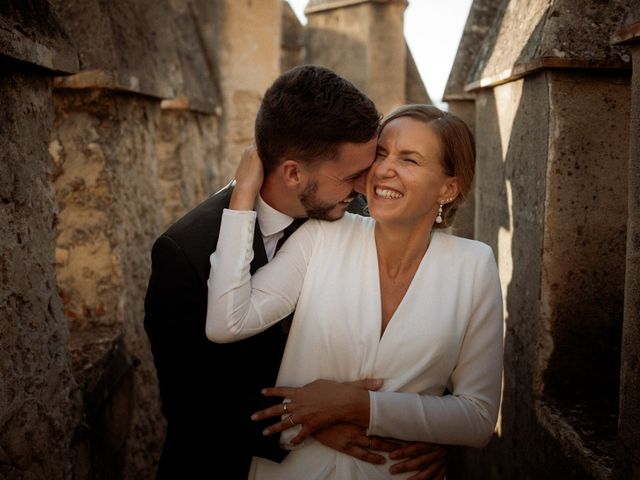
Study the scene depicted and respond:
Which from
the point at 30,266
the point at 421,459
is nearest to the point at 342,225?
the point at 421,459

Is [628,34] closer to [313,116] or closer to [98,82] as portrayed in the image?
[313,116]

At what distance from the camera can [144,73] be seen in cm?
347

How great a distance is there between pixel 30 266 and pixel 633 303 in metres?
1.86

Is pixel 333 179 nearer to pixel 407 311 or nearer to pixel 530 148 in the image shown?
pixel 407 311

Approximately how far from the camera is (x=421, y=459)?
1.82 meters

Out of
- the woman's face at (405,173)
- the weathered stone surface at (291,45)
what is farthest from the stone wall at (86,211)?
the weathered stone surface at (291,45)

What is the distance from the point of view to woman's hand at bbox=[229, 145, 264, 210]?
1.86 metres

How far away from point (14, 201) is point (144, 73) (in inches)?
72.9

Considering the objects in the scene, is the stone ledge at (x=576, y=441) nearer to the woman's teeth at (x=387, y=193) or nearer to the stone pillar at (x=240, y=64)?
the woman's teeth at (x=387, y=193)

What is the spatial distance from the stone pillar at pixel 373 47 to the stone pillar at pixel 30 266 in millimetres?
10717

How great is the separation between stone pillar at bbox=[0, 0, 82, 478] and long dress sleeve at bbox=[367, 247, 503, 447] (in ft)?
3.50

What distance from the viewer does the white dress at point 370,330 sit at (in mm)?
1765

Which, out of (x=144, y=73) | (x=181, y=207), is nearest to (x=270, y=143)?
(x=144, y=73)

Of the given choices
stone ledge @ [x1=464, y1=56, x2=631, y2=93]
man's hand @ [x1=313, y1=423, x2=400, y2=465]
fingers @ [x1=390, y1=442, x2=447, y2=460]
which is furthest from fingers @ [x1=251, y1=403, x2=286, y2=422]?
stone ledge @ [x1=464, y1=56, x2=631, y2=93]
